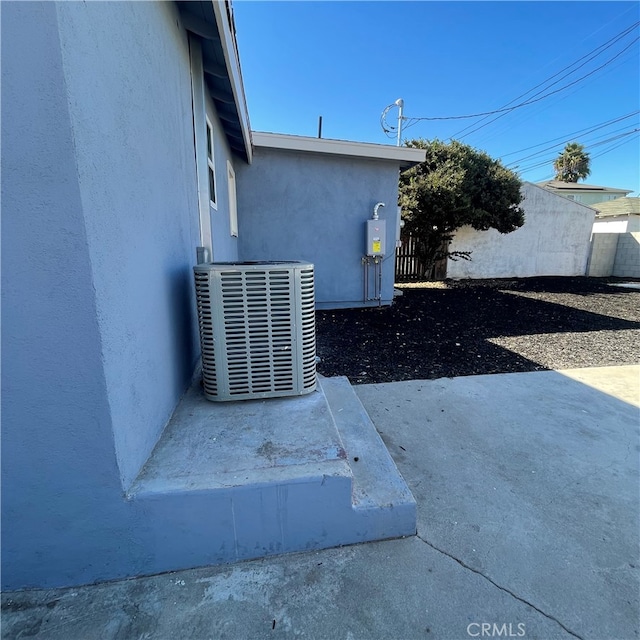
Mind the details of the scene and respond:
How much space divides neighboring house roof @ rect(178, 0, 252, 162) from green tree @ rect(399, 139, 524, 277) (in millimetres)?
6857

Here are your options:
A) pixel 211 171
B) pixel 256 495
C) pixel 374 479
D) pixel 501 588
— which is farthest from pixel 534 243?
pixel 256 495

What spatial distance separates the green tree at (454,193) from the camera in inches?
385

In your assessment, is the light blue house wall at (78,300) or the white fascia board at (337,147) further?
the white fascia board at (337,147)

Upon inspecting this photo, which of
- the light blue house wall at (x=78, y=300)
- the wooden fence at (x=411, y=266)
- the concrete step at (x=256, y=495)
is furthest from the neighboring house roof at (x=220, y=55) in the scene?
the wooden fence at (x=411, y=266)

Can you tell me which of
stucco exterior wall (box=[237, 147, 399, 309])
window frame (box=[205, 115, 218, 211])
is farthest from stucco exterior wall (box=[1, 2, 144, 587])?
stucco exterior wall (box=[237, 147, 399, 309])

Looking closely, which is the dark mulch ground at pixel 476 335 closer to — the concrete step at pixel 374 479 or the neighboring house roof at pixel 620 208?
the concrete step at pixel 374 479

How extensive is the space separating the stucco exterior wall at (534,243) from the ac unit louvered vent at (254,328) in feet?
35.5

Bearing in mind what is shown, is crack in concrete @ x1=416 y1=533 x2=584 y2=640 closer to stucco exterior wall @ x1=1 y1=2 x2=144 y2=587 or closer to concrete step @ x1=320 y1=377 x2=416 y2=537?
concrete step @ x1=320 y1=377 x2=416 y2=537

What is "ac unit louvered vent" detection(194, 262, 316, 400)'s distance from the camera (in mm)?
1906

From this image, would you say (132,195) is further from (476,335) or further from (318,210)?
(318,210)

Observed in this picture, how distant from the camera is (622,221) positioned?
16703mm

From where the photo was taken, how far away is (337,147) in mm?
6215

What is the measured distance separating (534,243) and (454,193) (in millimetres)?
5217

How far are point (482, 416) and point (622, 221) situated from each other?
2065cm
